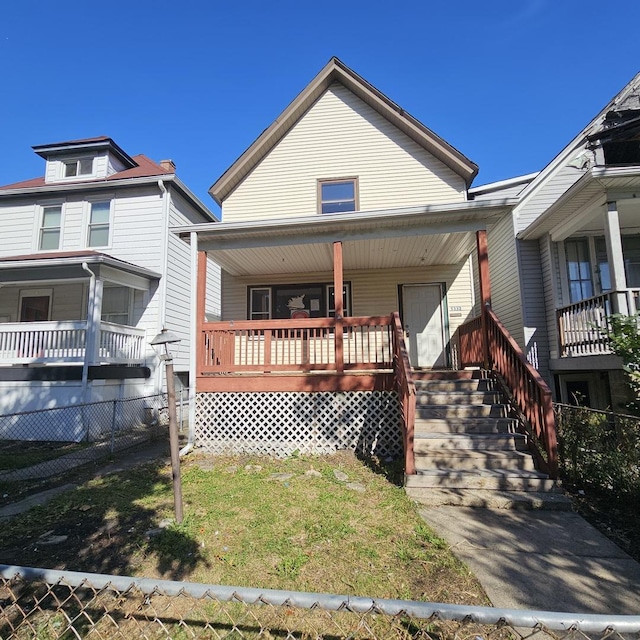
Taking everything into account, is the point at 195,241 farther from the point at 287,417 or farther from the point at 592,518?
the point at 592,518

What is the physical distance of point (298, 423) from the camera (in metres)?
7.02

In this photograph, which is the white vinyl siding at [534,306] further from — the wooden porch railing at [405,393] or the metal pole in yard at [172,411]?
the metal pole in yard at [172,411]

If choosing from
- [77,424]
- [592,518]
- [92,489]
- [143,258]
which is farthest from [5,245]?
[592,518]

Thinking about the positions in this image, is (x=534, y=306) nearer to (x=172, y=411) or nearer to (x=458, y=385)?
(x=458, y=385)

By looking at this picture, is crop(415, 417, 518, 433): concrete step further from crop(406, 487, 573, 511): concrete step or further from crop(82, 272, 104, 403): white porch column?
crop(82, 272, 104, 403): white porch column

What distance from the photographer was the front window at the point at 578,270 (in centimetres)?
862

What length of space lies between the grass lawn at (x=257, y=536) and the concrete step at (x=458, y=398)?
137cm

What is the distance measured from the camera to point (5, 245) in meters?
12.2

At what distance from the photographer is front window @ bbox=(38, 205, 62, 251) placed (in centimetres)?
1207

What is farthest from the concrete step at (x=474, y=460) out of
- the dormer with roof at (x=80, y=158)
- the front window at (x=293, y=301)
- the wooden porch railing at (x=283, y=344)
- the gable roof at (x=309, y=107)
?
the dormer with roof at (x=80, y=158)

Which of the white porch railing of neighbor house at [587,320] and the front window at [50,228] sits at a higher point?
the front window at [50,228]

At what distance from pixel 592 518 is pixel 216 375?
6175mm

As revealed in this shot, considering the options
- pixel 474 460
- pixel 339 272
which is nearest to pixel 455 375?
pixel 474 460

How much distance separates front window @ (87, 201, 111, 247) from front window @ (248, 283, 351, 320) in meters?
5.30
